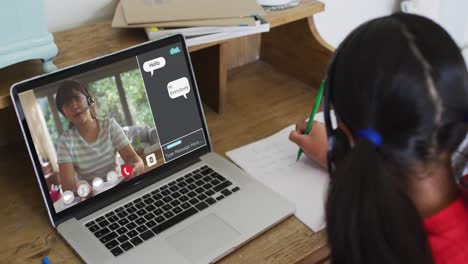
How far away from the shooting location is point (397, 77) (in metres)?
0.60

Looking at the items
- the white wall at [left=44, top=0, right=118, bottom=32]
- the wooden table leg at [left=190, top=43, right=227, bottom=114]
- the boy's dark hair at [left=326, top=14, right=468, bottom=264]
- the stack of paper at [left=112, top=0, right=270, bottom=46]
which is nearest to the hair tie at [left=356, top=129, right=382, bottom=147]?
the boy's dark hair at [left=326, top=14, right=468, bottom=264]

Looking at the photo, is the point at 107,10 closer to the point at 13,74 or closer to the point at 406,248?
the point at 13,74

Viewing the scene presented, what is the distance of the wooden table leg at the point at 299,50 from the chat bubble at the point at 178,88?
0.39 meters

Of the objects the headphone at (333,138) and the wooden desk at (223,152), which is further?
the wooden desk at (223,152)

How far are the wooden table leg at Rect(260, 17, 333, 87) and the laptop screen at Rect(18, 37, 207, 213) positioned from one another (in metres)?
0.38

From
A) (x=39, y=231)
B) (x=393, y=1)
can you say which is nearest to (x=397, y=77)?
(x=39, y=231)

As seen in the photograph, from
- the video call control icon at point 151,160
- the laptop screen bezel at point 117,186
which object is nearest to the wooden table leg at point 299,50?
the laptop screen bezel at point 117,186

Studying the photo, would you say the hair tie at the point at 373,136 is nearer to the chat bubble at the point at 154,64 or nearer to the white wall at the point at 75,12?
the chat bubble at the point at 154,64

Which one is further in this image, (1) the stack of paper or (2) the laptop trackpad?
(1) the stack of paper

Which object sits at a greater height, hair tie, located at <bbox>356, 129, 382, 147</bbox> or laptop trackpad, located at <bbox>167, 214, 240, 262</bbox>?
hair tie, located at <bbox>356, 129, 382, 147</bbox>

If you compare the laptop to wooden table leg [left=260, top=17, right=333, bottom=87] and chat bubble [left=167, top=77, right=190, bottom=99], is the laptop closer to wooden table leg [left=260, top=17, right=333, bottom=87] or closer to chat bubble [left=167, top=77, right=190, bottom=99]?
chat bubble [left=167, top=77, right=190, bottom=99]

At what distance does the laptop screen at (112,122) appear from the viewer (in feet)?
2.88

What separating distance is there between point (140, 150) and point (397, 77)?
515mm

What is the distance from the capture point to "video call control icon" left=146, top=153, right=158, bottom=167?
98 centimetres
